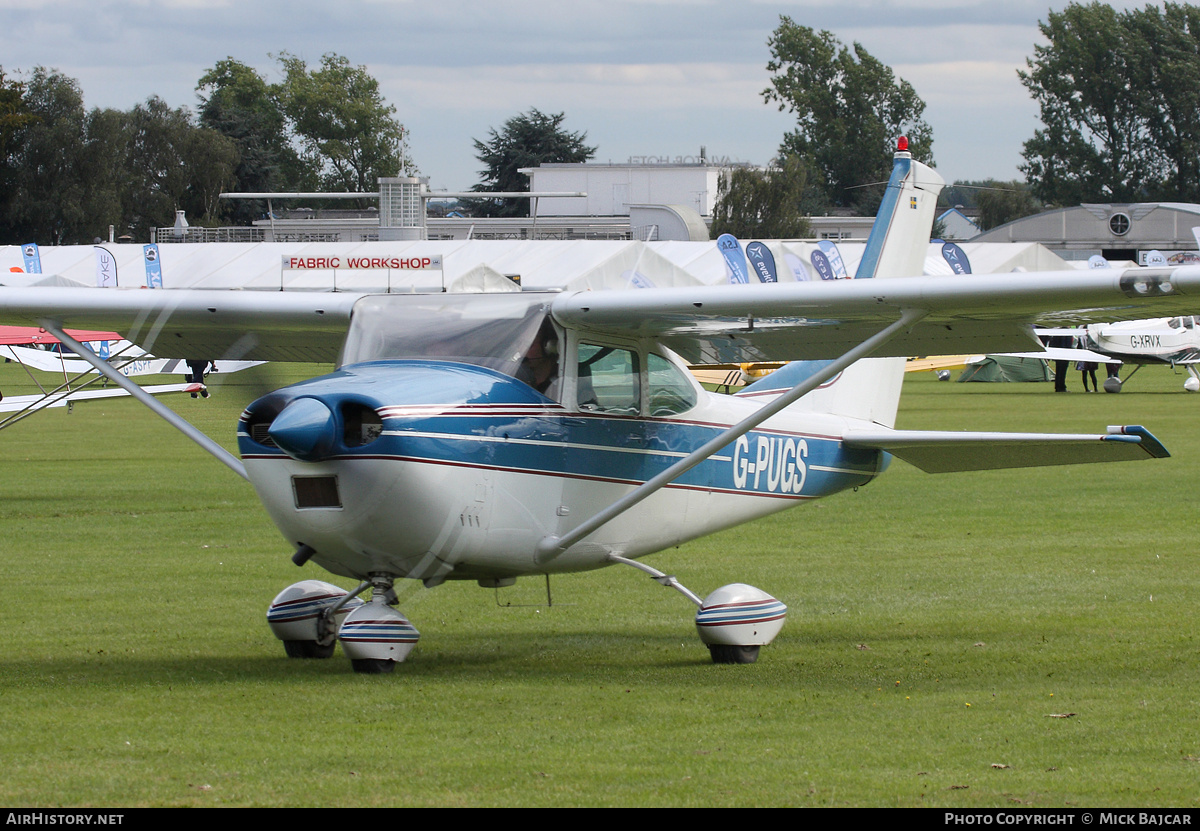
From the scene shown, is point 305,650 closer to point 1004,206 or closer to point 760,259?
point 760,259

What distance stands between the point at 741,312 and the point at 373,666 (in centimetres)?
280

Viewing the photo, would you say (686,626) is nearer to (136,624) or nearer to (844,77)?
(136,624)

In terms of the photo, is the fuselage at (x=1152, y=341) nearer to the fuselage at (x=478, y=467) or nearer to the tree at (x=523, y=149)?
the fuselage at (x=478, y=467)

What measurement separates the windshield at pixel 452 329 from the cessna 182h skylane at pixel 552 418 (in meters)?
0.01

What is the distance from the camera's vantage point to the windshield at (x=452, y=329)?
801cm

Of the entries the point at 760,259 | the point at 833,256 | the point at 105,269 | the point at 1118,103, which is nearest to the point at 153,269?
the point at 105,269

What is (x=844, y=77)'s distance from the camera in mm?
130625

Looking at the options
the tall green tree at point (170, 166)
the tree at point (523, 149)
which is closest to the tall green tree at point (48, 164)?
the tall green tree at point (170, 166)

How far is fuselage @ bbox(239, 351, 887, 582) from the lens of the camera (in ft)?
23.7

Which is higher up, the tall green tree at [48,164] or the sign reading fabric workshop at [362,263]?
the tall green tree at [48,164]

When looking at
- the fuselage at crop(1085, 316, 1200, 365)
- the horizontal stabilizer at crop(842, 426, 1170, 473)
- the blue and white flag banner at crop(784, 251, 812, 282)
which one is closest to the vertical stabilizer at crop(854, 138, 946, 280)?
the horizontal stabilizer at crop(842, 426, 1170, 473)
